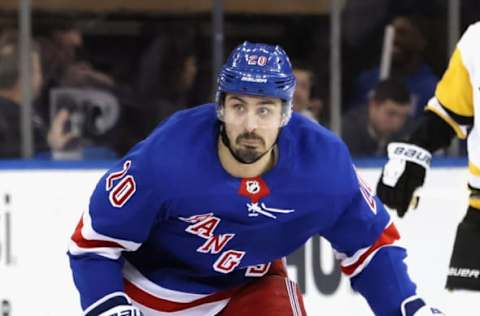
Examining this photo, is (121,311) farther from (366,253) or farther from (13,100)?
(13,100)

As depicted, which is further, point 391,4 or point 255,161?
point 391,4

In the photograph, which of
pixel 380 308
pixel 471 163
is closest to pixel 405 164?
pixel 471 163

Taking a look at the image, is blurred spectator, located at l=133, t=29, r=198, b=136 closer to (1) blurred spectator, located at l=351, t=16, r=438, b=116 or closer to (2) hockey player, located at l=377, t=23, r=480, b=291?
(1) blurred spectator, located at l=351, t=16, r=438, b=116

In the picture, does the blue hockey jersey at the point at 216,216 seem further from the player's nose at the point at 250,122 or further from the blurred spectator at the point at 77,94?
the blurred spectator at the point at 77,94

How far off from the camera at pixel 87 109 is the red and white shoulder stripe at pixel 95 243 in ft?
5.93

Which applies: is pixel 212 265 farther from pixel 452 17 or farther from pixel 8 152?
pixel 452 17

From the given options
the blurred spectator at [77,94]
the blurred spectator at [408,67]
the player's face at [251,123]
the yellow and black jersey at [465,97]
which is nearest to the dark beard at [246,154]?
the player's face at [251,123]

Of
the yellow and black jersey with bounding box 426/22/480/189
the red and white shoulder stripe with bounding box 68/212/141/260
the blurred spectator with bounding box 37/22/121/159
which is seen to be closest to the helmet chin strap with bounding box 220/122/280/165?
the red and white shoulder stripe with bounding box 68/212/141/260

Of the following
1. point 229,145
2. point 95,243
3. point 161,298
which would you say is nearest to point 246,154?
point 229,145

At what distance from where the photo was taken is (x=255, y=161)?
8.26 feet

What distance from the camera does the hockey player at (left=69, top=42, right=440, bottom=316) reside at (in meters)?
2.48

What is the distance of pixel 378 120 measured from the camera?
14.8 feet

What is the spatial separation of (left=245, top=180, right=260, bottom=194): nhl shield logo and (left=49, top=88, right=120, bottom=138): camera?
1891 mm

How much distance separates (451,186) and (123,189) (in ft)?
6.76
